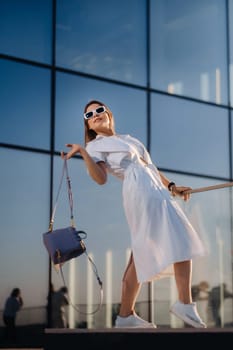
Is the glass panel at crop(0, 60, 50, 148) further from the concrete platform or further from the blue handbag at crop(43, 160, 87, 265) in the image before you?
the concrete platform

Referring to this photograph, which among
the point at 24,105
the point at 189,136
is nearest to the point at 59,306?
the point at 24,105

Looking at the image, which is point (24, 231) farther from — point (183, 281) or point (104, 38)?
point (183, 281)

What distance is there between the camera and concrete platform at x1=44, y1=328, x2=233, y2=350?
4324mm

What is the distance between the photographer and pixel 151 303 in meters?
11.9

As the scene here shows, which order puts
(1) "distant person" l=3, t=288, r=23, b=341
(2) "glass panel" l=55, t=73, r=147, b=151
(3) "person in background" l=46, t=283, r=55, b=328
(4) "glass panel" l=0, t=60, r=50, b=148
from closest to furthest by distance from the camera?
(1) "distant person" l=3, t=288, r=23, b=341
(3) "person in background" l=46, t=283, r=55, b=328
(4) "glass panel" l=0, t=60, r=50, b=148
(2) "glass panel" l=55, t=73, r=147, b=151

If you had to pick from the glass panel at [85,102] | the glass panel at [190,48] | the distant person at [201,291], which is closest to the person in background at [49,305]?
the glass panel at [85,102]

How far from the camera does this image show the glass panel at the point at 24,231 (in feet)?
34.4

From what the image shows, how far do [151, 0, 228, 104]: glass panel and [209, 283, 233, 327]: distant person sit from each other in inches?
119

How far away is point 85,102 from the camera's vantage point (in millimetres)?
11516

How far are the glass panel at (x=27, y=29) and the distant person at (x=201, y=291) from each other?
408cm

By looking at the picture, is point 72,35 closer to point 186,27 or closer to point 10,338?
point 186,27

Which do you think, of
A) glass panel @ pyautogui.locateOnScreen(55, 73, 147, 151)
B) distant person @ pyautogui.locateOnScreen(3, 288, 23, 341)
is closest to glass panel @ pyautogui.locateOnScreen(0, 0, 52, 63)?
glass panel @ pyautogui.locateOnScreen(55, 73, 147, 151)

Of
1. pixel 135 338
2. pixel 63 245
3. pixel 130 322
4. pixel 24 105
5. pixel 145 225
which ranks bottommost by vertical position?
pixel 135 338

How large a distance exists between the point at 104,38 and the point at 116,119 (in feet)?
4.00
